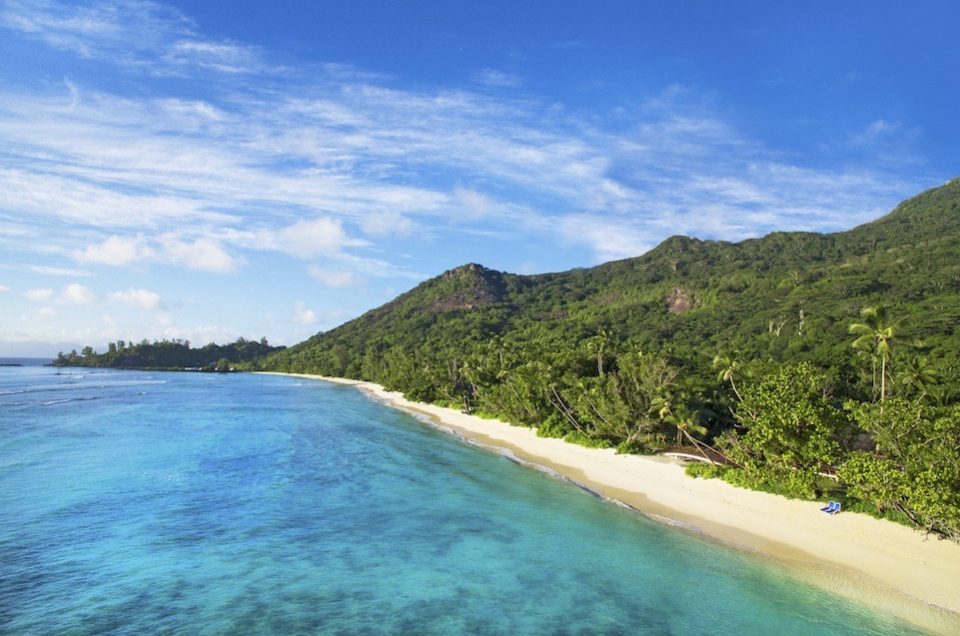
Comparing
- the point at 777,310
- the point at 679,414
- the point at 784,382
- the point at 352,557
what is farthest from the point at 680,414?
the point at 777,310

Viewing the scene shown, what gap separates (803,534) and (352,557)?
22.5m

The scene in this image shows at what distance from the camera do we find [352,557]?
2764 centimetres

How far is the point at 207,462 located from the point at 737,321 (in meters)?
106

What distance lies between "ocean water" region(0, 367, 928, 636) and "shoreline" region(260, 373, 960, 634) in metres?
1.44

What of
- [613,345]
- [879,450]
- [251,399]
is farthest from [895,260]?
[251,399]

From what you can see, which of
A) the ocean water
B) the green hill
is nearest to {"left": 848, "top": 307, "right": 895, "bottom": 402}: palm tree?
the green hill

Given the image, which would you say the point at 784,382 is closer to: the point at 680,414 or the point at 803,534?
the point at 803,534

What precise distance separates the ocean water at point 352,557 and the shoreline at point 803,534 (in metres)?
1.44

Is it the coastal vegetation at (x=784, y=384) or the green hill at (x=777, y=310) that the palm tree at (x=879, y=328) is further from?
the green hill at (x=777, y=310)

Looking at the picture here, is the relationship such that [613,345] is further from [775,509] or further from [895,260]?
[895,260]

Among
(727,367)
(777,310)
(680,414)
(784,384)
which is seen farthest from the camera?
(777,310)

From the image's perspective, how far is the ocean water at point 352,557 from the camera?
2139 cm

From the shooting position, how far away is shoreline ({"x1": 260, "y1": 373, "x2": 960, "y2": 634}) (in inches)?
893

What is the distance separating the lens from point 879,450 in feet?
105
